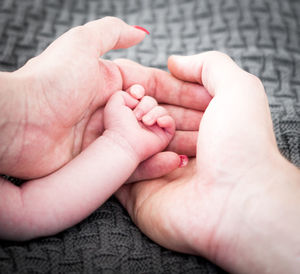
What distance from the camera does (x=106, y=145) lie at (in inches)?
33.6

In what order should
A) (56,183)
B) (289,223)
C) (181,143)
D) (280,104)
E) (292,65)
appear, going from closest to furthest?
(289,223), (56,183), (181,143), (280,104), (292,65)

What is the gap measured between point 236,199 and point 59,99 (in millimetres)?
460

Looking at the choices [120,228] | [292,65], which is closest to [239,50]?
[292,65]

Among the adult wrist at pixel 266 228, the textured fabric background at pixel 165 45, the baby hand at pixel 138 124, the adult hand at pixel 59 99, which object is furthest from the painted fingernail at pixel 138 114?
the adult wrist at pixel 266 228

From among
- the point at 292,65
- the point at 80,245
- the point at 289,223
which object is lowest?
the point at 80,245

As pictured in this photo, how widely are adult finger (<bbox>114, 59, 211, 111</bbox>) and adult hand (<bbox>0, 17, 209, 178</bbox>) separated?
0.13ft

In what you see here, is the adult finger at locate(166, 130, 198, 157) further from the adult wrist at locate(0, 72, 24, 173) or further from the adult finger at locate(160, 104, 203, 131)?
the adult wrist at locate(0, 72, 24, 173)

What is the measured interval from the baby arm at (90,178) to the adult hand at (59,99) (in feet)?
0.16

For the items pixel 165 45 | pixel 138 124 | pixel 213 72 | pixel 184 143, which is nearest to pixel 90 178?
pixel 138 124

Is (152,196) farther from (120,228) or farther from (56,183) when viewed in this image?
(56,183)

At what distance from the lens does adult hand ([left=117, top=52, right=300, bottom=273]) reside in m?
0.69

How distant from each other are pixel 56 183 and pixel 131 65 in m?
0.42

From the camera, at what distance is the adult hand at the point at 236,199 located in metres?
0.69

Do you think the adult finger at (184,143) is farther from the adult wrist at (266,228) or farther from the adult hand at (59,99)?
the adult wrist at (266,228)
